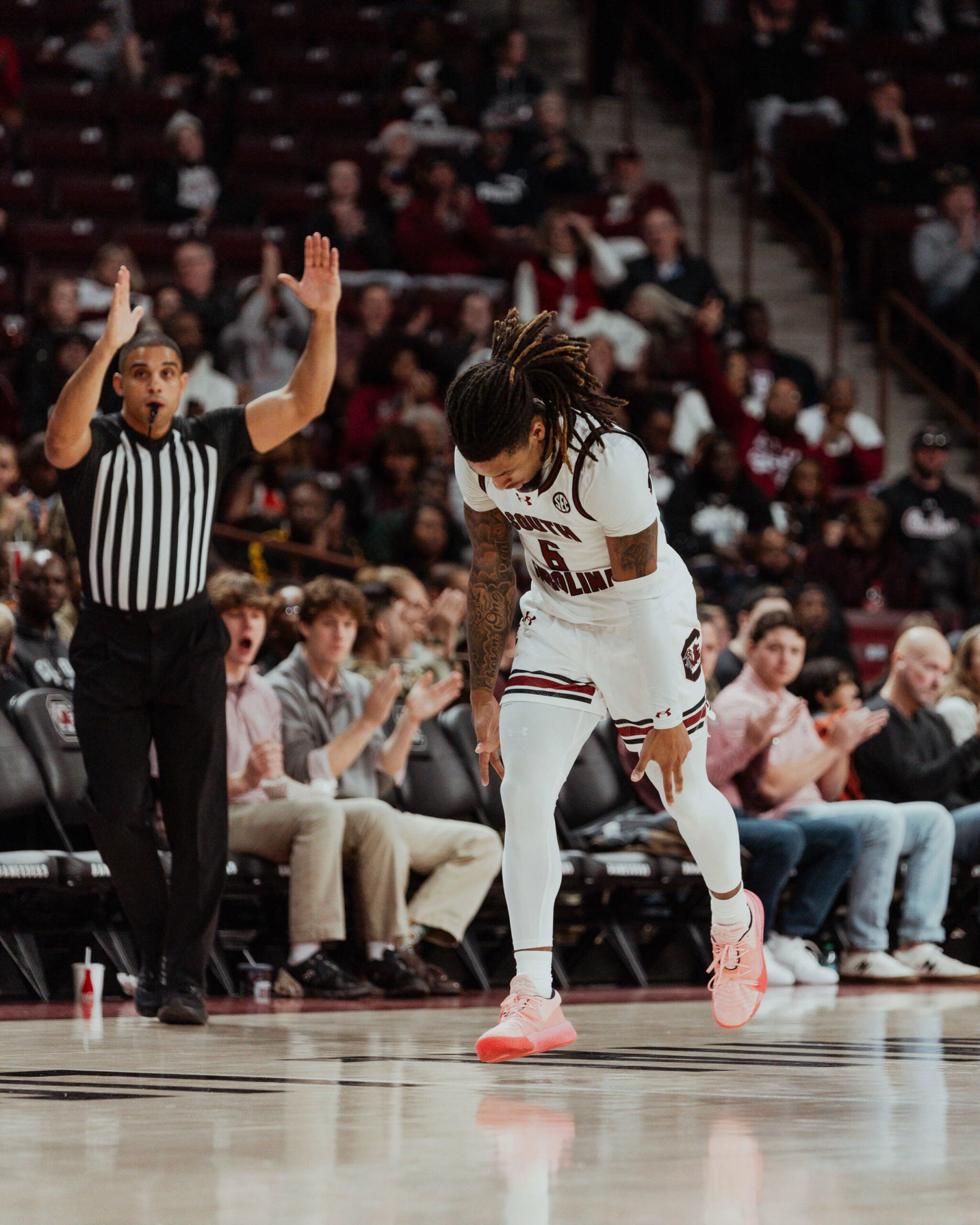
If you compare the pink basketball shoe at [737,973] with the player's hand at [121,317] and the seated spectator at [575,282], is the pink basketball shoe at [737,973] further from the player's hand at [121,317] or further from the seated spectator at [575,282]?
the seated spectator at [575,282]

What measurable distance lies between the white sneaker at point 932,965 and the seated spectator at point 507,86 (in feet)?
27.4

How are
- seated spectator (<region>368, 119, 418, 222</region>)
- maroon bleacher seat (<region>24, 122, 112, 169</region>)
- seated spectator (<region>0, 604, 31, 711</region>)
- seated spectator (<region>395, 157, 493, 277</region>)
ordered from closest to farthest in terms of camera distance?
1. seated spectator (<region>0, 604, 31, 711</region>)
2. seated spectator (<region>395, 157, 493, 277</region>)
3. maroon bleacher seat (<region>24, 122, 112, 169</region>)
4. seated spectator (<region>368, 119, 418, 222</region>)

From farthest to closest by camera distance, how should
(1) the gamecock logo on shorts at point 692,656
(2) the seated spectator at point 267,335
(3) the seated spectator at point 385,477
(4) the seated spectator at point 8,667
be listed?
(2) the seated spectator at point 267,335, (3) the seated spectator at point 385,477, (4) the seated spectator at point 8,667, (1) the gamecock logo on shorts at point 692,656

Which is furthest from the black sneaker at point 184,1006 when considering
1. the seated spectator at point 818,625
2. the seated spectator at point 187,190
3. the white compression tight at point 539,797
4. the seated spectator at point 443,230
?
the seated spectator at point 443,230

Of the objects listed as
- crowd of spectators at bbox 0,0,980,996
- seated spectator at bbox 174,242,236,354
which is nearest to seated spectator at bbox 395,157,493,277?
crowd of spectators at bbox 0,0,980,996

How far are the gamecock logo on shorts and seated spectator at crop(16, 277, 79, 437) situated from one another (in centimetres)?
618

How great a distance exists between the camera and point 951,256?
1372cm

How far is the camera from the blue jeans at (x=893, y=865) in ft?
24.7

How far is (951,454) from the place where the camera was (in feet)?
45.2

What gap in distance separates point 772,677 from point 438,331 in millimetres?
5540

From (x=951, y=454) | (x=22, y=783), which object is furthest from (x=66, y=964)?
(x=951, y=454)

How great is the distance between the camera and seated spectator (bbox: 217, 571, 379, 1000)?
20.4ft

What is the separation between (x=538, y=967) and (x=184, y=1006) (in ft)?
4.18

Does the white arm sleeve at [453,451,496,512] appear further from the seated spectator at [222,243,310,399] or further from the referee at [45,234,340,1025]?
the seated spectator at [222,243,310,399]
